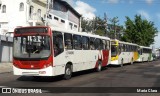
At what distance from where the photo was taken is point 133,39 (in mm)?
69688

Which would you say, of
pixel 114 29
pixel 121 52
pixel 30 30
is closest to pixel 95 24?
pixel 114 29

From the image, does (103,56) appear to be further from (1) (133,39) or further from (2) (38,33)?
(1) (133,39)

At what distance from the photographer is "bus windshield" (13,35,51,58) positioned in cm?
1505

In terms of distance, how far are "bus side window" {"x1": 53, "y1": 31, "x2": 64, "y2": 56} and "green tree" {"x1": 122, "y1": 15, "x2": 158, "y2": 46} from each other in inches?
2117

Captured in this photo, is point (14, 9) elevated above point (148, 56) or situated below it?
above

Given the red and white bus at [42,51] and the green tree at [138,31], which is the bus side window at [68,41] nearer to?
the red and white bus at [42,51]

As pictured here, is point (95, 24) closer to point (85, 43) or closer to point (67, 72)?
point (85, 43)

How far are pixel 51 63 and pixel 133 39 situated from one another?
56.3 m

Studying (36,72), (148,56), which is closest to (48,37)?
(36,72)

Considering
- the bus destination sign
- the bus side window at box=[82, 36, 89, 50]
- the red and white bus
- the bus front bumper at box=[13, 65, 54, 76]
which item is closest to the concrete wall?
the bus side window at box=[82, 36, 89, 50]

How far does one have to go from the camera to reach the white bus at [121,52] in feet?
100

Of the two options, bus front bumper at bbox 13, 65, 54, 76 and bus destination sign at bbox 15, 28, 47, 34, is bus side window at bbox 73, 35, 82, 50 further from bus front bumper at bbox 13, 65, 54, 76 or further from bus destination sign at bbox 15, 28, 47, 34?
bus front bumper at bbox 13, 65, 54, 76

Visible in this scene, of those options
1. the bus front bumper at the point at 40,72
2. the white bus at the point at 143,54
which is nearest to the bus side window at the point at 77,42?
the bus front bumper at the point at 40,72

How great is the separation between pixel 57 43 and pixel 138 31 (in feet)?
183
